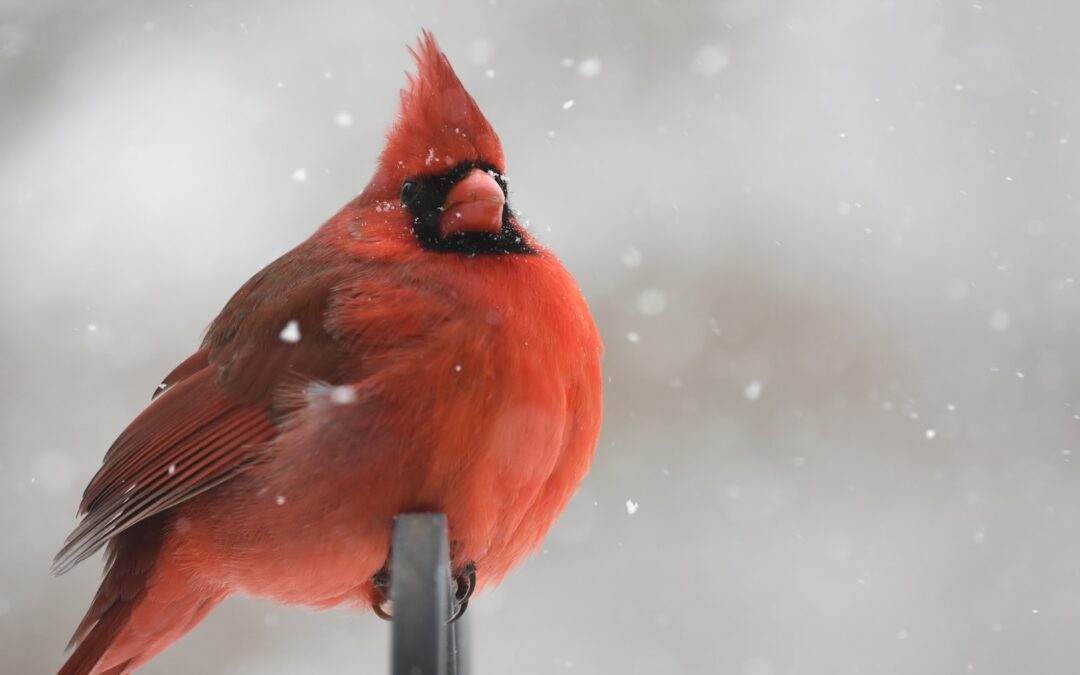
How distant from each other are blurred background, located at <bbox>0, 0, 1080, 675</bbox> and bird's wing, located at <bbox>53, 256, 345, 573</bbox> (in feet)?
6.77

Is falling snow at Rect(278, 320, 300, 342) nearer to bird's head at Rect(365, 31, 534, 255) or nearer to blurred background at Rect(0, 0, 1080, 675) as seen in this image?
bird's head at Rect(365, 31, 534, 255)

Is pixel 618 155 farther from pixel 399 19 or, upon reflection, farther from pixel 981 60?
pixel 981 60

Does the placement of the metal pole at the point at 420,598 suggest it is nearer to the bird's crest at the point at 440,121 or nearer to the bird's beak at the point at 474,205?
the bird's beak at the point at 474,205

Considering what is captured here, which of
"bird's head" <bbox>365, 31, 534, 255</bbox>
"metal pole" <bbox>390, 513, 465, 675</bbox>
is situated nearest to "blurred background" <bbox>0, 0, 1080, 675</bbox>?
"bird's head" <bbox>365, 31, 534, 255</bbox>

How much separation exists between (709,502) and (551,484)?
258cm

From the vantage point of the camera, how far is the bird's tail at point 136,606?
1973 millimetres

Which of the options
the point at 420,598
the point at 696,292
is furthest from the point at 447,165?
the point at 696,292

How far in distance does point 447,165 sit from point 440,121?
0.07 metres

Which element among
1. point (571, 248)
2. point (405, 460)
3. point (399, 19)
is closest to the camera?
point (405, 460)

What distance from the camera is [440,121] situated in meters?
1.87

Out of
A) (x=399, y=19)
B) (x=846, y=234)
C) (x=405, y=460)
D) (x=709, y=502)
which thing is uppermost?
(x=399, y=19)

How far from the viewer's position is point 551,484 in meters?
1.83

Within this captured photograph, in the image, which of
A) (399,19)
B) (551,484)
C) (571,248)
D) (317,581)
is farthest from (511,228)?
(399,19)

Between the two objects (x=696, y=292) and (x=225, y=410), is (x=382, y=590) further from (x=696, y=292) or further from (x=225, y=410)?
(x=696, y=292)
